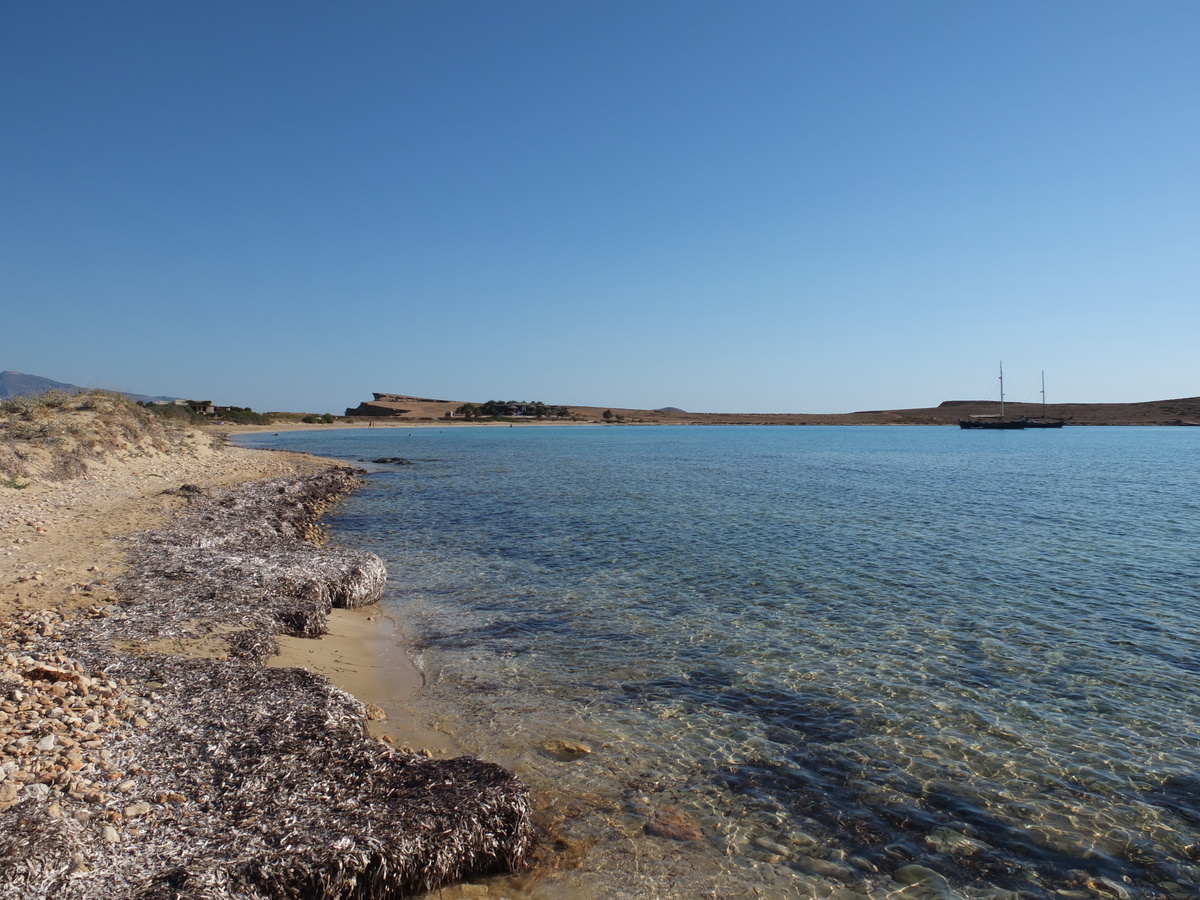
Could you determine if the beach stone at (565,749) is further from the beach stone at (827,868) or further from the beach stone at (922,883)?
the beach stone at (922,883)

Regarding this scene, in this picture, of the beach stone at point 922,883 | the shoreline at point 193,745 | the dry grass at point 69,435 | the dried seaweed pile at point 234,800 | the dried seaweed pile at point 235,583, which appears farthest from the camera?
the dry grass at point 69,435

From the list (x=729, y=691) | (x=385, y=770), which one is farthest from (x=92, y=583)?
(x=729, y=691)

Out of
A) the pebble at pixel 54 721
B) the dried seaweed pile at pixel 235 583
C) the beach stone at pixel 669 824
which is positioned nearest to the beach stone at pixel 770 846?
the beach stone at pixel 669 824

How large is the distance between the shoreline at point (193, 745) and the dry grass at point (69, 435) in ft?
36.1

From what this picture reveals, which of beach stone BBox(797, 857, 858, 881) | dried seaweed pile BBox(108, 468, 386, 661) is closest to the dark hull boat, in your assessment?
dried seaweed pile BBox(108, 468, 386, 661)

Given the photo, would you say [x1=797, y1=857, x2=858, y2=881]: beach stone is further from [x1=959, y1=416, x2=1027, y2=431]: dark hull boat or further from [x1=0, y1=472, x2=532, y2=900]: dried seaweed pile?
[x1=959, y1=416, x2=1027, y2=431]: dark hull boat

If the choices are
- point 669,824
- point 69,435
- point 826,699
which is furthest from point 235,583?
point 69,435

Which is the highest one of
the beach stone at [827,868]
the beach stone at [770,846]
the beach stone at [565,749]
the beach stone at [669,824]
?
the beach stone at [565,749]

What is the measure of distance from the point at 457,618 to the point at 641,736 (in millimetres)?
5547

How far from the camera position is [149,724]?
19.4 feet

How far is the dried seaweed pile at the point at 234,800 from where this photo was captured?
4.04m

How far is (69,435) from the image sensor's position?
24.5 m

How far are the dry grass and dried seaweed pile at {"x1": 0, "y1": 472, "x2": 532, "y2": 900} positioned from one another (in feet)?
53.5

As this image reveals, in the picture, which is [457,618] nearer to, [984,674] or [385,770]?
[385,770]
